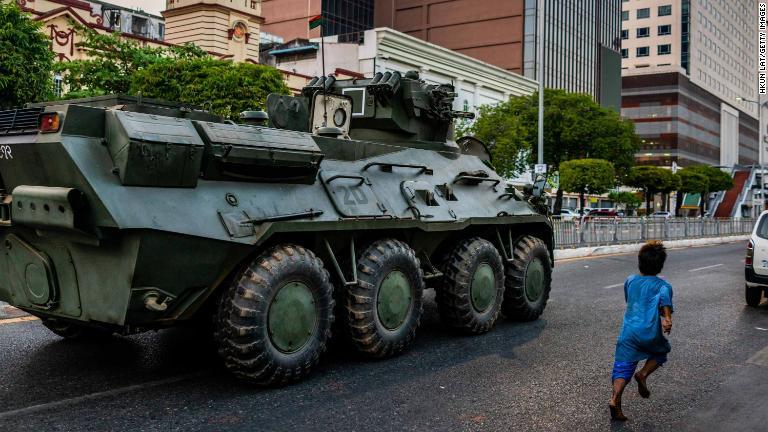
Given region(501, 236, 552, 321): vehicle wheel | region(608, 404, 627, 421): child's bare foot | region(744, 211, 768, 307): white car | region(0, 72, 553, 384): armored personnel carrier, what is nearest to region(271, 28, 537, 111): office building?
region(744, 211, 768, 307): white car

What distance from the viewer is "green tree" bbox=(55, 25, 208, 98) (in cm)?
2614

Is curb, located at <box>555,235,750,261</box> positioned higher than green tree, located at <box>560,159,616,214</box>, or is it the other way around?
green tree, located at <box>560,159,616,214</box>

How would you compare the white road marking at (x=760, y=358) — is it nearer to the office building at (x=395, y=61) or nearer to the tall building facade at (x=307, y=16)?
the office building at (x=395, y=61)

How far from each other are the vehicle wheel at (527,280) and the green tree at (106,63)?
63.1 feet

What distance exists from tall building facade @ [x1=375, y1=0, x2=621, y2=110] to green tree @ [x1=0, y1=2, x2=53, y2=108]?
55.7 meters

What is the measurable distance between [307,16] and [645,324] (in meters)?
68.3

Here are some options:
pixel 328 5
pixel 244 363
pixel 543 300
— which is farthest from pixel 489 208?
pixel 328 5

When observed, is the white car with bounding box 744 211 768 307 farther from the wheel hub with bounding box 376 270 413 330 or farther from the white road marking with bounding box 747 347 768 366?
the wheel hub with bounding box 376 270 413 330

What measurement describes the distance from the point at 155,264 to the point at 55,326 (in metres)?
2.65

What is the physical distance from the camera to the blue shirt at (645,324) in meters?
5.84

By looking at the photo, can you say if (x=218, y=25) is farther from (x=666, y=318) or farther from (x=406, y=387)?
(x=666, y=318)

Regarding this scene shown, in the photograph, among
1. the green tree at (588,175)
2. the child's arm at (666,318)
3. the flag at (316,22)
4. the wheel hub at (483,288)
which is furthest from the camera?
the green tree at (588,175)

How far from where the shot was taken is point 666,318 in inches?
225

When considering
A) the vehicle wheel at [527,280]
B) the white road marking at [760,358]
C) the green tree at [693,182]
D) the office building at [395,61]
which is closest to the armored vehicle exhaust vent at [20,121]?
the vehicle wheel at [527,280]
